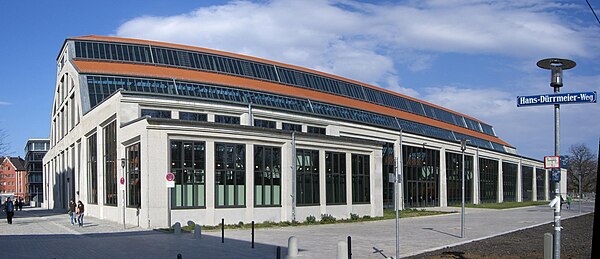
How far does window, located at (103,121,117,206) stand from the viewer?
133 feet

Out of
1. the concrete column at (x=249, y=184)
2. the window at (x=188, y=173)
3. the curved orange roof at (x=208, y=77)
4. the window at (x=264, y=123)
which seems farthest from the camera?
Answer: the window at (x=264, y=123)

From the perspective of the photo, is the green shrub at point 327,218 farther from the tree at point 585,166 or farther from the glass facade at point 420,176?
the tree at point 585,166

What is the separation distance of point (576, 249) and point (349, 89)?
48.8m

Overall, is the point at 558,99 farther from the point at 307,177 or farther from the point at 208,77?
the point at 208,77

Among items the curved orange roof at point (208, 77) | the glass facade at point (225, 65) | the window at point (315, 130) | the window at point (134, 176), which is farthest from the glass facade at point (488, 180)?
the window at point (134, 176)

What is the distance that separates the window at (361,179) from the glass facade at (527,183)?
60387mm

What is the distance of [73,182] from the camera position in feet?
190

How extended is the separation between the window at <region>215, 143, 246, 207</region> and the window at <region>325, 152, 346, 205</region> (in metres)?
7.26

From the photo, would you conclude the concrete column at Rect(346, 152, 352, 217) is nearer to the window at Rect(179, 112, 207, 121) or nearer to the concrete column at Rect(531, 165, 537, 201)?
the window at Rect(179, 112, 207, 121)

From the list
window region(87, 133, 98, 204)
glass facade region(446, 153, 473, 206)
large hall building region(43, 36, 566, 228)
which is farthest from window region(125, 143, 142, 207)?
glass facade region(446, 153, 473, 206)

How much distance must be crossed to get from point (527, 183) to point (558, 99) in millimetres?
94606

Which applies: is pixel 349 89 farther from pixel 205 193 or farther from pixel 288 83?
pixel 205 193

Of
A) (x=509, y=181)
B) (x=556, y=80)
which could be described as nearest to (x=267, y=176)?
(x=556, y=80)

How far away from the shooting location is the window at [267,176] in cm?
3672
